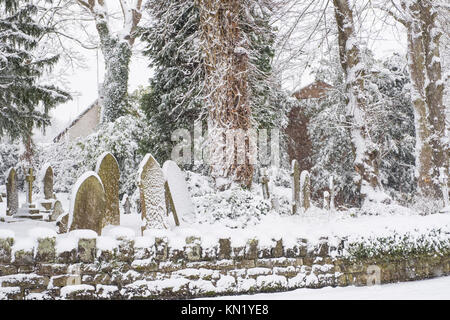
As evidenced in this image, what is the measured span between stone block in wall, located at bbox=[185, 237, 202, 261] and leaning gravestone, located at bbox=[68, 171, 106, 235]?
120 centimetres

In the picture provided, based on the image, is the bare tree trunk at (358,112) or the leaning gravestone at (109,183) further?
the bare tree trunk at (358,112)

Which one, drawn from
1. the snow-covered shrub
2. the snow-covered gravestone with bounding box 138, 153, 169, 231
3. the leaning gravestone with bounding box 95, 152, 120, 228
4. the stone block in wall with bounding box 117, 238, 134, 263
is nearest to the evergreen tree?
the leaning gravestone with bounding box 95, 152, 120, 228

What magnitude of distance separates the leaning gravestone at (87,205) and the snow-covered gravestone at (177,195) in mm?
1468

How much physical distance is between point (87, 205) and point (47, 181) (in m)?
6.25

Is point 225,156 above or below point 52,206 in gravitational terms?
above

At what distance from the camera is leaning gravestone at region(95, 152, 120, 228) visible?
6.10m

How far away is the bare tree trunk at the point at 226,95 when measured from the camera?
8234 millimetres

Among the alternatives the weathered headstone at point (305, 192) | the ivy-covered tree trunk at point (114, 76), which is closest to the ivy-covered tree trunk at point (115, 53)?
the ivy-covered tree trunk at point (114, 76)

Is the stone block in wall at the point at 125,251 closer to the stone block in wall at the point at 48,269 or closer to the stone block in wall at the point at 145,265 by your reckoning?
the stone block in wall at the point at 145,265

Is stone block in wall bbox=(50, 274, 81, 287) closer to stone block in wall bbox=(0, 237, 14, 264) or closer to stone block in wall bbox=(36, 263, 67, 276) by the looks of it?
stone block in wall bbox=(36, 263, 67, 276)

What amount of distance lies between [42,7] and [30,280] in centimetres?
1578

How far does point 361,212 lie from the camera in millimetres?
8312
